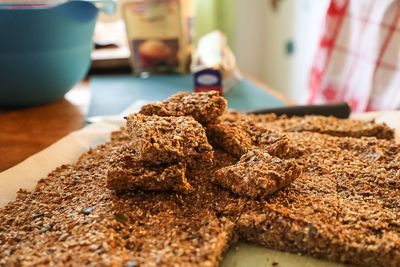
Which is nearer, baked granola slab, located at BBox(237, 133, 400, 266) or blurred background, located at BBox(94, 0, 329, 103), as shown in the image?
baked granola slab, located at BBox(237, 133, 400, 266)

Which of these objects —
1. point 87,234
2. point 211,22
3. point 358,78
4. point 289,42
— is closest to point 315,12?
point 289,42

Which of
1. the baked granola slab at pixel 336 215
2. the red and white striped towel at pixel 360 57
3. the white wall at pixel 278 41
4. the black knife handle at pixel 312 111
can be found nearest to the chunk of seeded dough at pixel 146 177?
the baked granola slab at pixel 336 215

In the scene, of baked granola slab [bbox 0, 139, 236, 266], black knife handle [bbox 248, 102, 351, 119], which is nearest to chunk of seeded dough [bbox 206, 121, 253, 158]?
baked granola slab [bbox 0, 139, 236, 266]

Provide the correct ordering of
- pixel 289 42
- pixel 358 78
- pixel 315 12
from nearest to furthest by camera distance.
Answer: pixel 358 78, pixel 315 12, pixel 289 42

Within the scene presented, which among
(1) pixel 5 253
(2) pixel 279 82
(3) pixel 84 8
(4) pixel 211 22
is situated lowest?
(2) pixel 279 82

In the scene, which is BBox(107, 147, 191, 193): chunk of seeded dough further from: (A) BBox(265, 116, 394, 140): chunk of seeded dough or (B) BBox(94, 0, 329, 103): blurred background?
(B) BBox(94, 0, 329, 103): blurred background

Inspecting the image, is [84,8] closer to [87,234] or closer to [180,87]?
[180,87]

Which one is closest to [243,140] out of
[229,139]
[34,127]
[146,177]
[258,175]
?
[229,139]
